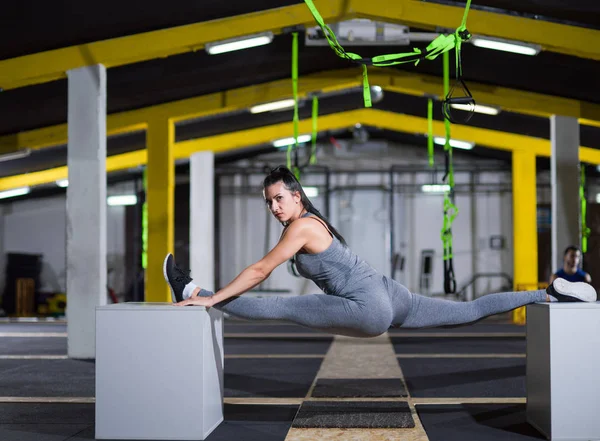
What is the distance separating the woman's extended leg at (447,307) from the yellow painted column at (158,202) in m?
6.78

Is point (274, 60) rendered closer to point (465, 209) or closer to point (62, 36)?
point (62, 36)

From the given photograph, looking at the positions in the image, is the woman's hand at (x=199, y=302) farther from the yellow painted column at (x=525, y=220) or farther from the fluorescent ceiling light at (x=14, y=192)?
the fluorescent ceiling light at (x=14, y=192)

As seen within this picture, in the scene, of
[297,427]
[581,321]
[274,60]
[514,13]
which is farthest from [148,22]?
[581,321]

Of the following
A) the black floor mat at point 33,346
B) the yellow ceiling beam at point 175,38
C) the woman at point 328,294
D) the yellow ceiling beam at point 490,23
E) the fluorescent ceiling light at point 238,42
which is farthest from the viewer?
the black floor mat at point 33,346

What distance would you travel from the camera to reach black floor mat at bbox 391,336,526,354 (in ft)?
25.5

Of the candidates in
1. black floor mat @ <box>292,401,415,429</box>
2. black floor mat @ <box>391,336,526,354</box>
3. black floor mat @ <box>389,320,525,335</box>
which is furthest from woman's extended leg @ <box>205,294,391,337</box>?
black floor mat @ <box>389,320,525,335</box>

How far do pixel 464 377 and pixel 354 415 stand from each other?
1955 mm

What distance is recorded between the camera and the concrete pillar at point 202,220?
500 inches

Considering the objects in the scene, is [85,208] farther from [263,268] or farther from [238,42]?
[263,268]

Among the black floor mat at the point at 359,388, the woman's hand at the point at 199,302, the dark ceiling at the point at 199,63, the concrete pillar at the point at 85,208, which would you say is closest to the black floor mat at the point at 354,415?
the black floor mat at the point at 359,388

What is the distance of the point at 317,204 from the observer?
1705cm

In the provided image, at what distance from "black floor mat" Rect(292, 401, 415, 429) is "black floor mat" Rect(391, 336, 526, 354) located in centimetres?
333

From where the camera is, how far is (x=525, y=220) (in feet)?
44.0

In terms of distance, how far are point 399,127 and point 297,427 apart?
32.5 feet
